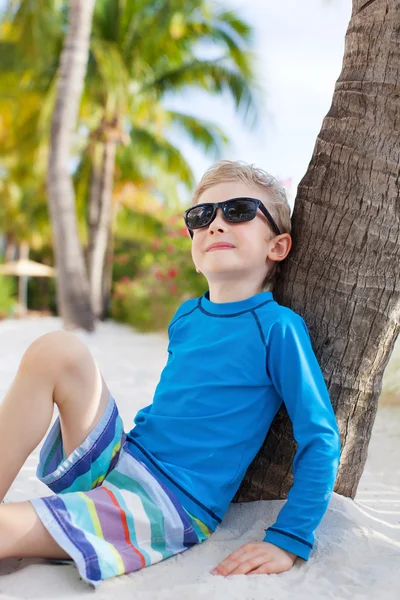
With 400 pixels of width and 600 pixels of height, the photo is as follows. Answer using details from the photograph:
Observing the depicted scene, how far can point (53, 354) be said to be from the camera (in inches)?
80.1

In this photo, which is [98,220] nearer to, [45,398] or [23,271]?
[23,271]

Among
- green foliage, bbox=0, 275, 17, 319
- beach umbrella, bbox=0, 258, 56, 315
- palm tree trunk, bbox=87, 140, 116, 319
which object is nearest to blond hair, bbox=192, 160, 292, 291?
palm tree trunk, bbox=87, 140, 116, 319

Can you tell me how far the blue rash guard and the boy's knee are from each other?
0.39m

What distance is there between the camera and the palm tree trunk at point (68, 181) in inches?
404

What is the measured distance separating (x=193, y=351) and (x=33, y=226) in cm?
1760

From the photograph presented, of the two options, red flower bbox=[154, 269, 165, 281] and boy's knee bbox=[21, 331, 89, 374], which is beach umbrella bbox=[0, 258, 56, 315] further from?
boy's knee bbox=[21, 331, 89, 374]

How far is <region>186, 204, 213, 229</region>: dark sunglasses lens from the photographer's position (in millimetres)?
2348

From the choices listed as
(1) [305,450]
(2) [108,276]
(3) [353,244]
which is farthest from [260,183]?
(2) [108,276]

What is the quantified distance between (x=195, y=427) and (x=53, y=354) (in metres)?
0.54

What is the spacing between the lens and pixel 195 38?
1505 cm

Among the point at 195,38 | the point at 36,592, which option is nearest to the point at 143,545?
the point at 36,592

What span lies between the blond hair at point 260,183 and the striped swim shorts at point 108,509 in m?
0.83

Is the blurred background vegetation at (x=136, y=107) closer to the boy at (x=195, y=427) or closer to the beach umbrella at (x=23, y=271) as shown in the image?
the beach umbrella at (x=23, y=271)

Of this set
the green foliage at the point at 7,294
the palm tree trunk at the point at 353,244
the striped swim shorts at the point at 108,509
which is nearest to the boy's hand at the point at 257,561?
the striped swim shorts at the point at 108,509
